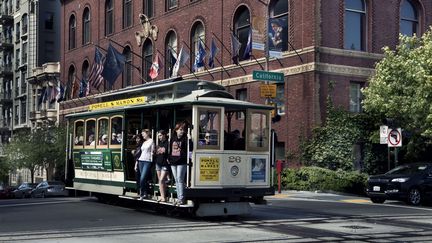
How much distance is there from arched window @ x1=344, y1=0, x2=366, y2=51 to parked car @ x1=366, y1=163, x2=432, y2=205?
10.9 meters

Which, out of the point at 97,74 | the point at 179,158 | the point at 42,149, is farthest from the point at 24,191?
the point at 179,158

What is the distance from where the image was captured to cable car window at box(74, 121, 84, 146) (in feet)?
58.7

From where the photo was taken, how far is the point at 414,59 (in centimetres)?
2333

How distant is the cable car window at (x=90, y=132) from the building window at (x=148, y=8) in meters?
25.3

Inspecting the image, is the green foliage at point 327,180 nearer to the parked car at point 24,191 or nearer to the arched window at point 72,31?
the parked car at point 24,191

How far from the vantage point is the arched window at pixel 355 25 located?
3008cm

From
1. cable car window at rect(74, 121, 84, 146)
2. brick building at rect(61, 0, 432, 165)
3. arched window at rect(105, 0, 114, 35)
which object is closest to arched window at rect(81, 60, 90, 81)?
arched window at rect(105, 0, 114, 35)

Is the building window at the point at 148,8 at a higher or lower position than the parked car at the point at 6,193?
higher

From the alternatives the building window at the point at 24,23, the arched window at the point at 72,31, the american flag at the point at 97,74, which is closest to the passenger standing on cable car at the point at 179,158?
the american flag at the point at 97,74

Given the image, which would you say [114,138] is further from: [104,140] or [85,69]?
[85,69]

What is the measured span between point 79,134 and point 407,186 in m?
10.6

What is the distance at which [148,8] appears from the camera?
42156mm

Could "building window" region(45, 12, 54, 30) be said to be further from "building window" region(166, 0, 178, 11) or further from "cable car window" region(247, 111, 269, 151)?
"cable car window" region(247, 111, 269, 151)

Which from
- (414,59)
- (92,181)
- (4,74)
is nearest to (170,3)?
(414,59)
